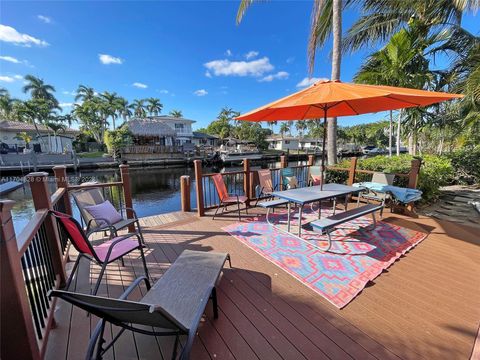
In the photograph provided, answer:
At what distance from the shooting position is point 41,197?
196 cm

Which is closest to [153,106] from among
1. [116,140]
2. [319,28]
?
[116,140]

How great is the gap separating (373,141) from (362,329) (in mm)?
57393

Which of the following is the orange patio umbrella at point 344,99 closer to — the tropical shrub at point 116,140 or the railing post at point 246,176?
the railing post at point 246,176

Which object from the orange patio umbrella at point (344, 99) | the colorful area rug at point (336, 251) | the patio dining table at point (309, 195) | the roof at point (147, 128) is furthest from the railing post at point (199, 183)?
the roof at point (147, 128)

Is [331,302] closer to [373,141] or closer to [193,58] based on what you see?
[193,58]

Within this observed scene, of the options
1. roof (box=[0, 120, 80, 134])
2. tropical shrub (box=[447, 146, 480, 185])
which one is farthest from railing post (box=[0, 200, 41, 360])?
roof (box=[0, 120, 80, 134])

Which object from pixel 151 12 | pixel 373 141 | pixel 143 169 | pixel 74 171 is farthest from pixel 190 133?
pixel 373 141

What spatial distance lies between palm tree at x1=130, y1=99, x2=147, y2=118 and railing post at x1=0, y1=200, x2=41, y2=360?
159ft

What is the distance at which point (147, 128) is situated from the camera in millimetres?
27328

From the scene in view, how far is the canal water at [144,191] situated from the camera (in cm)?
1000

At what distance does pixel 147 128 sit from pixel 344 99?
2868cm

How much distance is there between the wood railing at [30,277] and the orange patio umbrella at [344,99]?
8.63 ft

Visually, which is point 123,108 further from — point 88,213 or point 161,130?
point 88,213

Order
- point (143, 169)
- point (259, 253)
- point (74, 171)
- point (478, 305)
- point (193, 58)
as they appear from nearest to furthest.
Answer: point (478, 305) → point (259, 253) → point (193, 58) → point (74, 171) → point (143, 169)
